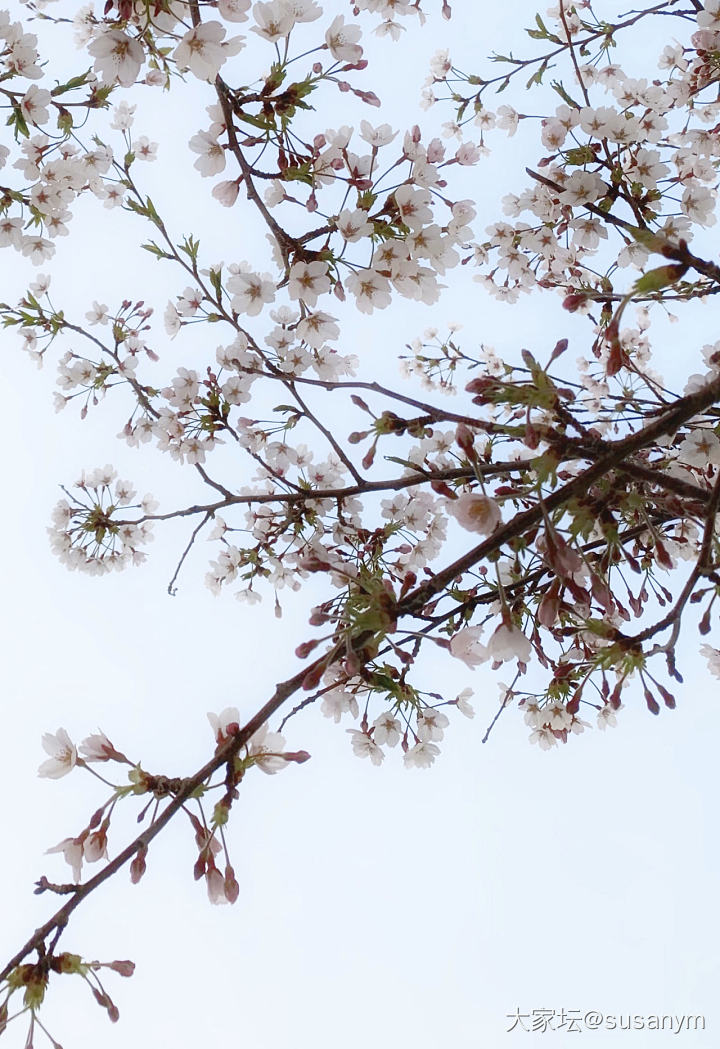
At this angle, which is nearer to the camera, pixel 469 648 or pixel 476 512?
pixel 476 512

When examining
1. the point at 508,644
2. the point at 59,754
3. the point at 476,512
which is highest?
the point at 476,512

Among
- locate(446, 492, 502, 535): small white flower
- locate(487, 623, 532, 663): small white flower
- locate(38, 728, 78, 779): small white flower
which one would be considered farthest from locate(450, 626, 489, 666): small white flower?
locate(38, 728, 78, 779): small white flower

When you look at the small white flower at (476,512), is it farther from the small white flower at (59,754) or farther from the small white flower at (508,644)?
the small white flower at (59,754)

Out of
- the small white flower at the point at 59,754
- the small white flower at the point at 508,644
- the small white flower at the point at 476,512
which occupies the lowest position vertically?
the small white flower at the point at 59,754

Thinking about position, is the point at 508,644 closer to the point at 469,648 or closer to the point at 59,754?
the point at 469,648

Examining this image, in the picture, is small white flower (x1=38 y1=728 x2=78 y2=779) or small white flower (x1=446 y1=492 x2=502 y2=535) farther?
small white flower (x1=38 y1=728 x2=78 y2=779)

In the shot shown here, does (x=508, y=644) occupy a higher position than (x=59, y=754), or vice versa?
(x=508, y=644)

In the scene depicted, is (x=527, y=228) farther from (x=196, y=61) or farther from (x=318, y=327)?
(x=196, y=61)

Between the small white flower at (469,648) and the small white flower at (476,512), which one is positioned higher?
the small white flower at (476,512)

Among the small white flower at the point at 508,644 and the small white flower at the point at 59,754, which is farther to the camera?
the small white flower at the point at 59,754

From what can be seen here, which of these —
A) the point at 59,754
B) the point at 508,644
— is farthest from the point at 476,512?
the point at 59,754

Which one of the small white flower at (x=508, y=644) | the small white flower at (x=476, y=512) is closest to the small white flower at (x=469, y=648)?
the small white flower at (x=508, y=644)

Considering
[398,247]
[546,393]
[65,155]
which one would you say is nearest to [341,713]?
[546,393]

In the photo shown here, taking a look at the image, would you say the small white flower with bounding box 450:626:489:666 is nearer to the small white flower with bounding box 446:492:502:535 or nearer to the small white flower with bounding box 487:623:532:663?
the small white flower with bounding box 487:623:532:663
